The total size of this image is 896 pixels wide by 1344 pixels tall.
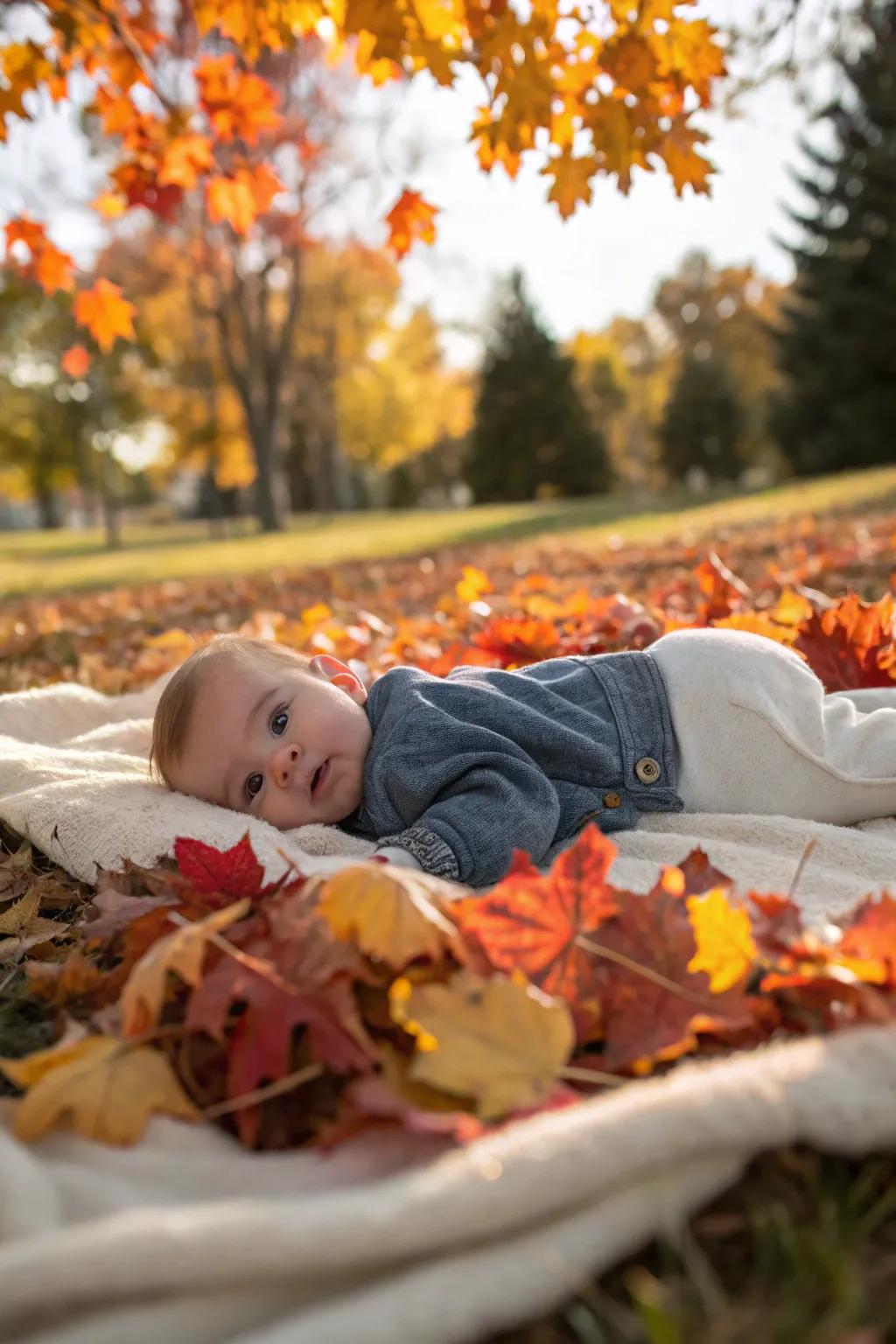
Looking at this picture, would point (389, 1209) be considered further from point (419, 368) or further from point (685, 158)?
point (419, 368)

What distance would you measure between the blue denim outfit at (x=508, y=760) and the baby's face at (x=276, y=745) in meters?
0.06

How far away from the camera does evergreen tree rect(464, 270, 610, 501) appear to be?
30859mm

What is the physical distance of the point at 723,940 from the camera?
1180 mm

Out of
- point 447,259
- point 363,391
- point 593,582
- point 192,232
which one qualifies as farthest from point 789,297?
point 593,582

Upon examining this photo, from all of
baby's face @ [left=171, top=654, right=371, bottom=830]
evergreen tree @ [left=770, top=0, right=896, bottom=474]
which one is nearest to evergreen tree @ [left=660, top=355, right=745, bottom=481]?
evergreen tree @ [left=770, top=0, right=896, bottom=474]

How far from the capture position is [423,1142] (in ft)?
3.53

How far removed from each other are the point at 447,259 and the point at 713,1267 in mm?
22547

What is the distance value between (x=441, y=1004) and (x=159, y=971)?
0.32 metres

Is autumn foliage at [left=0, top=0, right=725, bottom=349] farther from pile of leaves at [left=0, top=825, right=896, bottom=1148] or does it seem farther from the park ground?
pile of leaves at [left=0, top=825, right=896, bottom=1148]

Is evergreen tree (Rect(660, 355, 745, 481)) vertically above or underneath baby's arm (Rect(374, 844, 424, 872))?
above

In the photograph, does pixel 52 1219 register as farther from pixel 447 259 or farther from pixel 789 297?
pixel 789 297

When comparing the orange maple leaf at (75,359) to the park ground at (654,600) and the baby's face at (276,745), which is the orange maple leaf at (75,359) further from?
the baby's face at (276,745)

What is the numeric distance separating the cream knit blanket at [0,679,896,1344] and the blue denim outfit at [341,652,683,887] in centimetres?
75

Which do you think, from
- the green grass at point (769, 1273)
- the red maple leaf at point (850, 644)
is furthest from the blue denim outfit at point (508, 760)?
the green grass at point (769, 1273)
